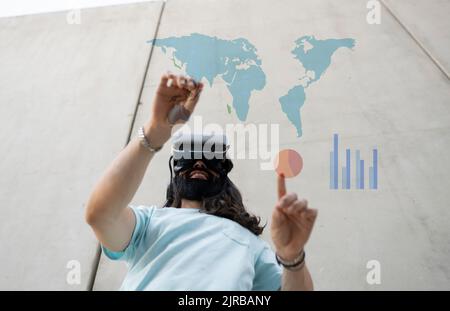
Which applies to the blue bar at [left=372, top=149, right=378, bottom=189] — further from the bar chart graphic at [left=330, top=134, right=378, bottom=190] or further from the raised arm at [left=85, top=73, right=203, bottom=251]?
the raised arm at [left=85, top=73, right=203, bottom=251]

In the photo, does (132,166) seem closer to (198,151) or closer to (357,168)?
(198,151)

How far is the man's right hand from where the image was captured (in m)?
0.72

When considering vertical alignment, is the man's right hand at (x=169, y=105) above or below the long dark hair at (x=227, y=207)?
above

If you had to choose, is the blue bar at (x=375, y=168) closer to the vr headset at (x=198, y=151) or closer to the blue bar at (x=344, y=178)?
the blue bar at (x=344, y=178)

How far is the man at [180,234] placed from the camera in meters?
0.69

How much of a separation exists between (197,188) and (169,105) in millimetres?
278

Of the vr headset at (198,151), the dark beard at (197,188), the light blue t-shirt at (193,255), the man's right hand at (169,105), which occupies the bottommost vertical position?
the light blue t-shirt at (193,255)

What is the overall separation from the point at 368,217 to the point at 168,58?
51.8 inches

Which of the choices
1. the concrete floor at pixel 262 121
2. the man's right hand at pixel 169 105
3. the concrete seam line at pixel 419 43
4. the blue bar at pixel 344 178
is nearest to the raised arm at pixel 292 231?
the man's right hand at pixel 169 105

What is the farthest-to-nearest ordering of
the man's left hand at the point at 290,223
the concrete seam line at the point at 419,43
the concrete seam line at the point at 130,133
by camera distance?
1. the concrete seam line at the point at 419,43
2. the concrete seam line at the point at 130,133
3. the man's left hand at the point at 290,223

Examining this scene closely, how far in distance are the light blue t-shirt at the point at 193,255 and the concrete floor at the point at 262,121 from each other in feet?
1.49

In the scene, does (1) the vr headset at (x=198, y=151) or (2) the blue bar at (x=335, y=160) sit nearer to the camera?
(1) the vr headset at (x=198, y=151)
